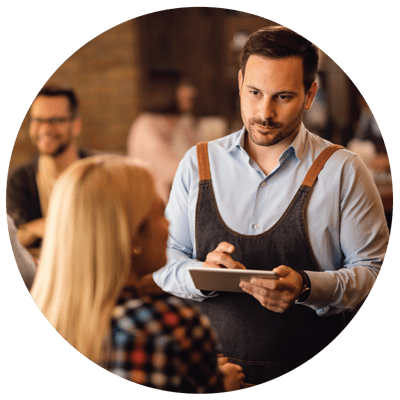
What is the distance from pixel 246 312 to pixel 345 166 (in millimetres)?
805

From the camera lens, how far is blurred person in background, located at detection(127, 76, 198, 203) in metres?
2.16

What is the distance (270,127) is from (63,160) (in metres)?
0.97

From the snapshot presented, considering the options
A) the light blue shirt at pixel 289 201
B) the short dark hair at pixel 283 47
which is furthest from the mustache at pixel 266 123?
the short dark hair at pixel 283 47

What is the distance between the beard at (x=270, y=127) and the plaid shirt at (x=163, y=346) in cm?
83

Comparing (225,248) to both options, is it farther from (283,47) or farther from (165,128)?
(283,47)

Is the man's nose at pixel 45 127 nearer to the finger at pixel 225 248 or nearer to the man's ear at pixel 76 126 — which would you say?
the man's ear at pixel 76 126

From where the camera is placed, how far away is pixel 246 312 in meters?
2.16

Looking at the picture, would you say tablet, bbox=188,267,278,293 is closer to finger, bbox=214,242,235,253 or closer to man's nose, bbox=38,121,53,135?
finger, bbox=214,242,235,253

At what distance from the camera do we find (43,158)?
2.24 meters

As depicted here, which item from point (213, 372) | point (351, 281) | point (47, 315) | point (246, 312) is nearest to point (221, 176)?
point (246, 312)

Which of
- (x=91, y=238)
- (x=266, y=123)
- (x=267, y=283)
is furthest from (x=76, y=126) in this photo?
(x=267, y=283)

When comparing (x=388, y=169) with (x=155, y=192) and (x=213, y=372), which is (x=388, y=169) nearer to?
(x=155, y=192)

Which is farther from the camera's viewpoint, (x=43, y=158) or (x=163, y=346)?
(x=43, y=158)

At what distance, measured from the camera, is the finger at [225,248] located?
2.08m
